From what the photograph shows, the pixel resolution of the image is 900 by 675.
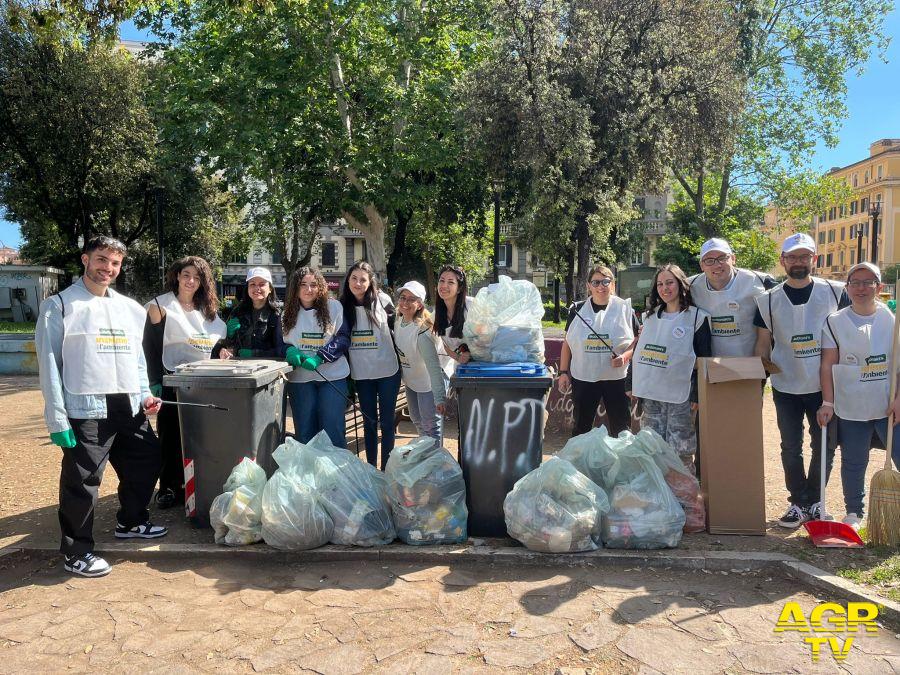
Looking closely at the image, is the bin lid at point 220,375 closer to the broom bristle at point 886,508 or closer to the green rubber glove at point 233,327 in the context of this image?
the green rubber glove at point 233,327

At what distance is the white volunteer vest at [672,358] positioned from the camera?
423cm

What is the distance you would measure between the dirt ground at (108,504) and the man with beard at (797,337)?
471 millimetres

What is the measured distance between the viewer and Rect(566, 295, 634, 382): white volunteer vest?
466cm

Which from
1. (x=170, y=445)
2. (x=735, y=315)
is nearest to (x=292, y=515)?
(x=170, y=445)

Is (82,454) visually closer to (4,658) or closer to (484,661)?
(4,658)

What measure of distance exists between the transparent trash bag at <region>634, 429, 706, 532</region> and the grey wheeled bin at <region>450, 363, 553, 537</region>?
0.65m

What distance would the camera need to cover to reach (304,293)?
4676 millimetres

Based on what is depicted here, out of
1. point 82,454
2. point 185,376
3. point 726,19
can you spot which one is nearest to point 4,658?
point 82,454

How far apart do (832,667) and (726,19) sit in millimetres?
16689

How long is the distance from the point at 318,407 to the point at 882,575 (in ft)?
11.4

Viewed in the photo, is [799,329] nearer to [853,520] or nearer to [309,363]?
[853,520]

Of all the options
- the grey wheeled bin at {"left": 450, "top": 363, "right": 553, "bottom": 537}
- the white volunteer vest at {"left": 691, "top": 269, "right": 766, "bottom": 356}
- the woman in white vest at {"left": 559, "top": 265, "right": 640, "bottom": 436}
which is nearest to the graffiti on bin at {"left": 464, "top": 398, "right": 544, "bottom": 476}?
the grey wheeled bin at {"left": 450, "top": 363, "right": 553, "bottom": 537}

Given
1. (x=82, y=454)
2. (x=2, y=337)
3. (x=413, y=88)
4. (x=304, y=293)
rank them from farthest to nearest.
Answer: (x=413, y=88), (x=2, y=337), (x=304, y=293), (x=82, y=454)

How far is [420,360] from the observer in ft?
15.8
